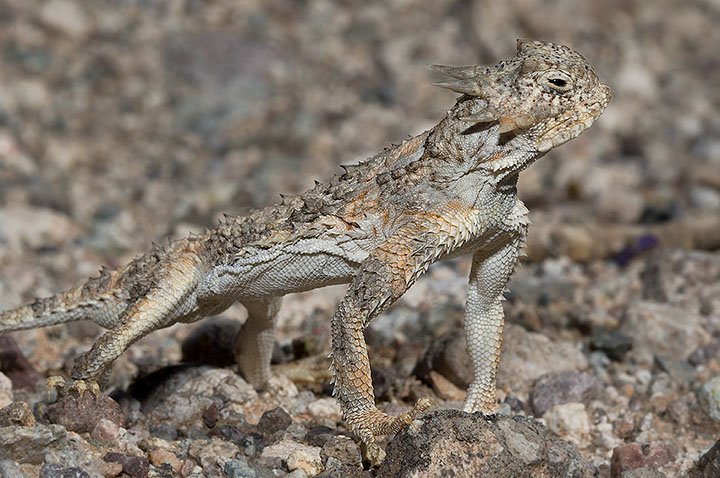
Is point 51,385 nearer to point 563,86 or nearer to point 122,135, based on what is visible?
point 563,86

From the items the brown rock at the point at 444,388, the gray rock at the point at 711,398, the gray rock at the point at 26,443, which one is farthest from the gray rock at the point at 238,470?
the gray rock at the point at 711,398

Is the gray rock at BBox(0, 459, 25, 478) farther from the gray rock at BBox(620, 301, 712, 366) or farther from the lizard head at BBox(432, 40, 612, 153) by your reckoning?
the gray rock at BBox(620, 301, 712, 366)

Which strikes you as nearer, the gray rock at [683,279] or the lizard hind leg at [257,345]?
the lizard hind leg at [257,345]

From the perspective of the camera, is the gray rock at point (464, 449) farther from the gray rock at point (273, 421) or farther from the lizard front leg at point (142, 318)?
the lizard front leg at point (142, 318)

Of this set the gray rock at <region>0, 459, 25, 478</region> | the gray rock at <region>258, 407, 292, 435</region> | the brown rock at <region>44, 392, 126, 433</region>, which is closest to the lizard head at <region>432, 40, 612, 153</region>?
the gray rock at <region>258, 407, 292, 435</region>

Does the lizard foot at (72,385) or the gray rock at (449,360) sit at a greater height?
the gray rock at (449,360)

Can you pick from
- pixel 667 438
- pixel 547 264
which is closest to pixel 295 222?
pixel 667 438

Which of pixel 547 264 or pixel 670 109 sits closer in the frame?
pixel 547 264
